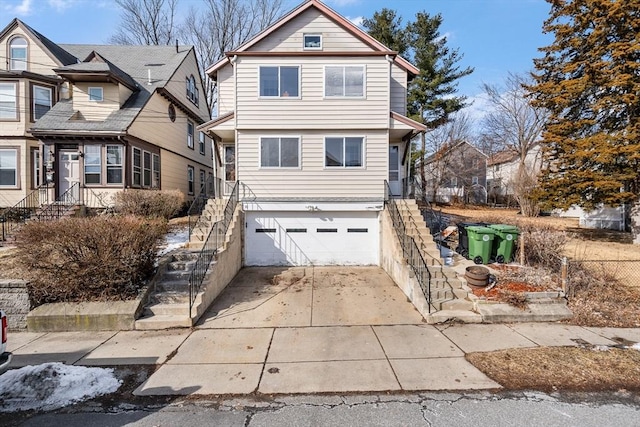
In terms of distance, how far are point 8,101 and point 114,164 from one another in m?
6.65

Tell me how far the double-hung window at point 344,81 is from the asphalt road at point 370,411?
958cm

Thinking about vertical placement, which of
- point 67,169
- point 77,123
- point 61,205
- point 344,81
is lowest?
point 61,205

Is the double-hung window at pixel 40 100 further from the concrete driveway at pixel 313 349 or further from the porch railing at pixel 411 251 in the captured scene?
the porch railing at pixel 411 251

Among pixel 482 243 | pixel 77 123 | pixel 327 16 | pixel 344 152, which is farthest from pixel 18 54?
pixel 482 243

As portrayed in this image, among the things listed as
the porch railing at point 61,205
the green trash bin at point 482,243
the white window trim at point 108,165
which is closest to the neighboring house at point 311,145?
the green trash bin at point 482,243

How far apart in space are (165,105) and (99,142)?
14.6 feet

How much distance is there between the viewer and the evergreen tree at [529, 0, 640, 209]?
12125 millimetres

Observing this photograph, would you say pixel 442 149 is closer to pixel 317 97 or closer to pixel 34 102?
pixel 317 97

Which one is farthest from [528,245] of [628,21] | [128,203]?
[128,203]

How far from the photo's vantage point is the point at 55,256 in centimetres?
628

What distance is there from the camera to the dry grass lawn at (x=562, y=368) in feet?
13.3

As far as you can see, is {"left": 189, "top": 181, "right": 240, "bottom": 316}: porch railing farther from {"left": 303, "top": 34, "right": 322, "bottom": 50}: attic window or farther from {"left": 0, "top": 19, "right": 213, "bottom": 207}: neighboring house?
{"left": 0, "top": 19, "right": 213, "bottom": 207}: neighboring house

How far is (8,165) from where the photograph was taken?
15.4m

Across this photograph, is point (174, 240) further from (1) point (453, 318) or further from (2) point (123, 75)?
(2) point (123, 75)
